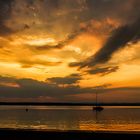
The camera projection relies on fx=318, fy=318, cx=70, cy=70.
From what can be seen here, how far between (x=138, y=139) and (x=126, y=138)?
93 centimetres

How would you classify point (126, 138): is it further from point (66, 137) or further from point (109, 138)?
point (66, 137)

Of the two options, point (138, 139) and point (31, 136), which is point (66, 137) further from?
point (138, 139)

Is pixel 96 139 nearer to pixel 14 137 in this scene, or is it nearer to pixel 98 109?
pixel 14 137

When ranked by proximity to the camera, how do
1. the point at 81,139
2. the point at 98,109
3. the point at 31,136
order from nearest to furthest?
1. the point at 81,139
2. the point at 31,136
3. the point at 98,109

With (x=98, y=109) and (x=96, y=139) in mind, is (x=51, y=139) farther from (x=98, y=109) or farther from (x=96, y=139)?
(x=98, y=109)

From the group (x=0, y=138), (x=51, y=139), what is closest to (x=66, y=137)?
(x=51, y=139)

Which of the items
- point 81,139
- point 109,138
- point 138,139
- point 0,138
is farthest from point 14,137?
point 138,139

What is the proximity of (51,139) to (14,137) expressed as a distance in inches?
108

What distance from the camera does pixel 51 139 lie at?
2211cm

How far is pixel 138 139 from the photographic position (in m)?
21.8

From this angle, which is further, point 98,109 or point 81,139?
point 98,109

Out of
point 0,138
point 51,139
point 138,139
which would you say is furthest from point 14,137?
point 138,139

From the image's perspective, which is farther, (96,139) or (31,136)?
(31,136)

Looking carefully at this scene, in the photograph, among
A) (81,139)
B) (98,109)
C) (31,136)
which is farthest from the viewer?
(98,109)
